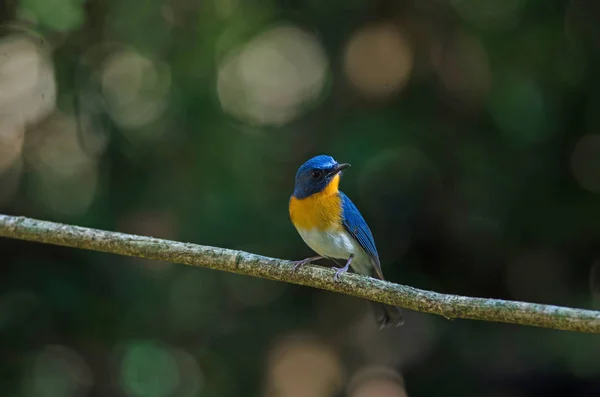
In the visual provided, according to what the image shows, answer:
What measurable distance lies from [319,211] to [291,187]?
1.39 metres

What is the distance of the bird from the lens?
3.87 meters

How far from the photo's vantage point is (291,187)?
207 inches

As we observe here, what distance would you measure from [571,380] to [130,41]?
4.13 metres

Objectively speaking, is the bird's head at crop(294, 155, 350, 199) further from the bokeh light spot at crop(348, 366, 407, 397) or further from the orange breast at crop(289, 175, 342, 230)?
the bokeh light spot at crop(348, 366, 407, 397)

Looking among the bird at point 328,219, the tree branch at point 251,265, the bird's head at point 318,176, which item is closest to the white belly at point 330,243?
the bird at point 328,219

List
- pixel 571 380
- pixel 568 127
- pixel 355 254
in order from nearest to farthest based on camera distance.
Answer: pixel 355 254
pixel 571 380
pixel 568 127

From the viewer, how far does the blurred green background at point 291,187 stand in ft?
16.5

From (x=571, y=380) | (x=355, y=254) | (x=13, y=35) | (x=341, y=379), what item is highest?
(x=13, y=35)

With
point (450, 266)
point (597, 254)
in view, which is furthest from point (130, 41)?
point (597, 254)

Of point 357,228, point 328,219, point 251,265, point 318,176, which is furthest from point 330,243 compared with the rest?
point 251,265

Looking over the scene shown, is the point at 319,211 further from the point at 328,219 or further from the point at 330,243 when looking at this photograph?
the point at 330,243

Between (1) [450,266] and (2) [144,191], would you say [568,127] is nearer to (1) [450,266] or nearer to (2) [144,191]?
(1) [450,266]

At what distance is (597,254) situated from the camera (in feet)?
16.7

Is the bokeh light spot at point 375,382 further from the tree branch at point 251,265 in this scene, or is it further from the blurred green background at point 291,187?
the tree branch at point 251,265
